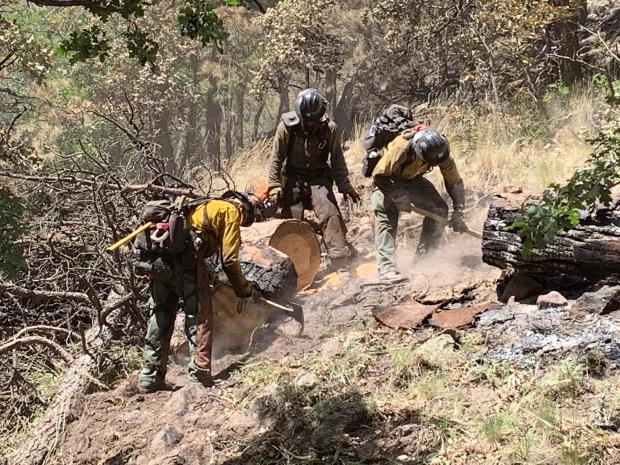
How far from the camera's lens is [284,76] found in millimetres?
12531

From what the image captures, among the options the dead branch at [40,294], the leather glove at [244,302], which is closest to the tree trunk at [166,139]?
the dead branch at [40,294]

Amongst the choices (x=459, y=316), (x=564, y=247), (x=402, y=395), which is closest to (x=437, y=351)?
(x=402, y=395)

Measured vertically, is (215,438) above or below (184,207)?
below

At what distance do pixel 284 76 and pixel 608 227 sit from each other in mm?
8957

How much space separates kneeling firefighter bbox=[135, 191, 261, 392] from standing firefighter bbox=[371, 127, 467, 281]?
176 centimetres

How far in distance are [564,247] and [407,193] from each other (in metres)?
1.91

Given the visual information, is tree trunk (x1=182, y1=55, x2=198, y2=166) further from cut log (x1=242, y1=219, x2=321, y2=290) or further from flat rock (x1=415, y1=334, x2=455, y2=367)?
flat rock (x1=415, y1=334, x2=455, y2=367)

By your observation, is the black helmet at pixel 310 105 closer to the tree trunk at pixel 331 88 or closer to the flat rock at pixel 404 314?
the flat rock at pixel 404 314

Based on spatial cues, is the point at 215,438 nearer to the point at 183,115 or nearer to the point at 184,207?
the point at 184,207

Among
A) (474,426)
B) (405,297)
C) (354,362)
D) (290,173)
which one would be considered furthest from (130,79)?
(474,426)

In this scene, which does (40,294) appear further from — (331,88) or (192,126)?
(192,126)

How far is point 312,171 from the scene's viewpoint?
22.3ft

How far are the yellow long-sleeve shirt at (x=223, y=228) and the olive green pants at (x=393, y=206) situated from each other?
1861mm

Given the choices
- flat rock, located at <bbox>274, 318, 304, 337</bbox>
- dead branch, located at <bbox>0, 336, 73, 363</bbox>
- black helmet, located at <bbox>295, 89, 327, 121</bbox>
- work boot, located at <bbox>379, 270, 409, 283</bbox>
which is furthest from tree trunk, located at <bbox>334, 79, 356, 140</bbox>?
dead branch, located at <bbox>0, 336, 73, 363</bbox>
